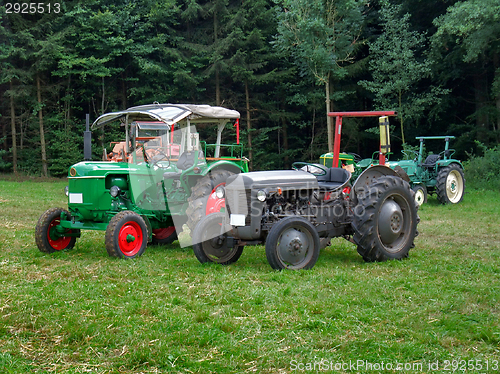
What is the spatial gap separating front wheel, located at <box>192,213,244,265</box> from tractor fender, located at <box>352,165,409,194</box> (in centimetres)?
Result: 166

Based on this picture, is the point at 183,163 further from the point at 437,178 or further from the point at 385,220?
the point at 437,178

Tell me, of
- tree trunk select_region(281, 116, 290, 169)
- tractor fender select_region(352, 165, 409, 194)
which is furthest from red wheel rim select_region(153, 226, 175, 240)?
tree trunk select_region(281, 116, 290, 169)

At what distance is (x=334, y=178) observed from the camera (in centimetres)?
647

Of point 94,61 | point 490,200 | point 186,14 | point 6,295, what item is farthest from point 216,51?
point 6,295

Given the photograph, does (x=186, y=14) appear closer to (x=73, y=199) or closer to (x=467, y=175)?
(x=467, y=175)

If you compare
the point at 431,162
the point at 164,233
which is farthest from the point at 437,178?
the point at 164,233

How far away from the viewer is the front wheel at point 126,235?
605 centimetres

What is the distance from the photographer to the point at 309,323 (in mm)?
3748

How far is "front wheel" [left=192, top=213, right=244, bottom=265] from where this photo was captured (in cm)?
571

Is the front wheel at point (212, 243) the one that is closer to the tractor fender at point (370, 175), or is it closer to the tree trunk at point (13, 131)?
the tractor fender at point (370, 175)

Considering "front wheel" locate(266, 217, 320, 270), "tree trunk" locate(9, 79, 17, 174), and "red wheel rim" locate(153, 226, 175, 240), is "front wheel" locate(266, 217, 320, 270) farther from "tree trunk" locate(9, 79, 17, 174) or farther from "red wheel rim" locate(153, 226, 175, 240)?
"tree trunk" locate(9, 79, 17, 174)

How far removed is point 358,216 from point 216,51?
17869 millimetres

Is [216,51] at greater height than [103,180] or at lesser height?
greater

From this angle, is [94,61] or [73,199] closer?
[73,199]
